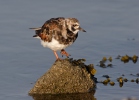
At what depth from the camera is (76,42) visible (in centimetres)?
1198

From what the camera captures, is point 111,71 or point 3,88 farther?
point 111,71

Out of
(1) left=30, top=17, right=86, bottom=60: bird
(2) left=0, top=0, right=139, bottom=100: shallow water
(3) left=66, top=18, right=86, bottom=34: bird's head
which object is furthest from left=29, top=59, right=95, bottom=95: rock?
(3) left=66, top=18, right=86, bottom=34: bird's head

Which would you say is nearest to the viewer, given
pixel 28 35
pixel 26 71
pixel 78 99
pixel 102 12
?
pixel 78 99

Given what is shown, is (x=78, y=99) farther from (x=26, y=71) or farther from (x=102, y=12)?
(x=102, y=12)

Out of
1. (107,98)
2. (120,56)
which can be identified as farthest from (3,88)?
(120,56)

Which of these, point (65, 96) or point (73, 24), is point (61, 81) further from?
point (73, 24)

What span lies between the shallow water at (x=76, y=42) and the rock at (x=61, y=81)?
0.30 meters

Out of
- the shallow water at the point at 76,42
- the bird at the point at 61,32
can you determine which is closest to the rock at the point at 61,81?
the shallow water at the point at 76,42

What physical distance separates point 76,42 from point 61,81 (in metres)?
2.47

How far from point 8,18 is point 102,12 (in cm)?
248

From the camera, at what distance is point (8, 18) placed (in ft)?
42.1

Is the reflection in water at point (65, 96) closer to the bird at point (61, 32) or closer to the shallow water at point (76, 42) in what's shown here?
the shallow water at point (76, 42)

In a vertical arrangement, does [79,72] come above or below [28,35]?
below

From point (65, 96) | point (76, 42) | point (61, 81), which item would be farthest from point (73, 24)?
point (76, 42)
